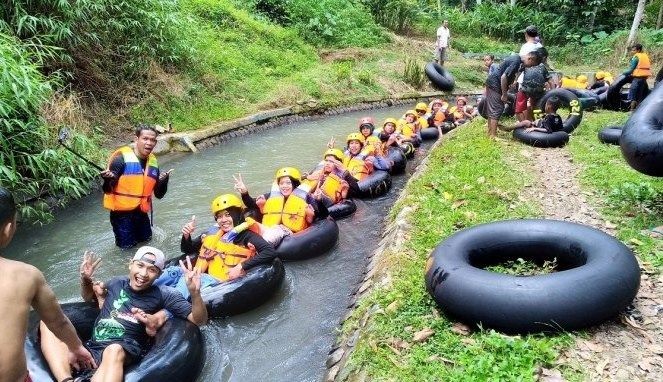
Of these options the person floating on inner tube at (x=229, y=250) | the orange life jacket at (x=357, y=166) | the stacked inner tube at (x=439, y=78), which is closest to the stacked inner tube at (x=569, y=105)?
the orange life jacket at (x=357, y=166)

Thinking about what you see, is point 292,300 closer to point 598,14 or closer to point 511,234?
point 511,234

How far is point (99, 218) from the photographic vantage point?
23.5 ft

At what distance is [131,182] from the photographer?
18.3 ft

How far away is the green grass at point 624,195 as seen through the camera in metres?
4.24

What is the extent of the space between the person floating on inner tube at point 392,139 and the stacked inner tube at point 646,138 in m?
5.33

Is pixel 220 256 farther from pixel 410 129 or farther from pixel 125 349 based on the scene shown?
pixel 410 129

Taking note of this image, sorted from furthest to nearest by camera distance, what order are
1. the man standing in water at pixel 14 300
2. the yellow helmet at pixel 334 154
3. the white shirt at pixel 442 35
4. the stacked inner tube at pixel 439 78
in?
1. the white shirt at pixel 442 35
2. the stacked inner tube at pixel 439 78
3. the yellow helmet at pixel 334 154
4. the man standing in water at pixel 14 300

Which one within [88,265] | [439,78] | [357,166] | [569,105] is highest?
[569,105]

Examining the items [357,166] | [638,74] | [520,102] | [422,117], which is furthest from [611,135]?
[422,117]

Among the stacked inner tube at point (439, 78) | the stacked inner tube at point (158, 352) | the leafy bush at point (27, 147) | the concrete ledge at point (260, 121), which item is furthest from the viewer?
the stacked inner tube at point (439, 78)

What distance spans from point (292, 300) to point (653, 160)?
3485 millimetres

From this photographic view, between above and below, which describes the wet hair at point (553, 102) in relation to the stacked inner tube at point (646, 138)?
below

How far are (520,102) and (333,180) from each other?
399 centimetres

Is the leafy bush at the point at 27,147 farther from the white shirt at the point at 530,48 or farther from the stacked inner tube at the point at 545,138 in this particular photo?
the white shirt at the point at 530,48
